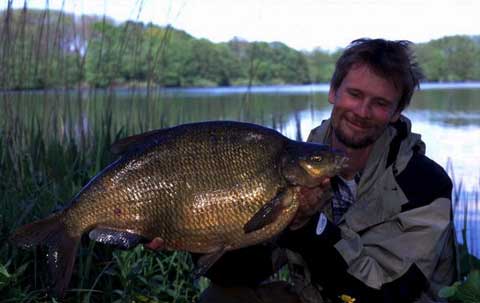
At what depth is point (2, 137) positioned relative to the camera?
14.7ft

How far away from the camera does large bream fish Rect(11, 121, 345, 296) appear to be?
2.22m

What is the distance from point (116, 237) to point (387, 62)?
1264 mm

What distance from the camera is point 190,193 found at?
88.5 inches

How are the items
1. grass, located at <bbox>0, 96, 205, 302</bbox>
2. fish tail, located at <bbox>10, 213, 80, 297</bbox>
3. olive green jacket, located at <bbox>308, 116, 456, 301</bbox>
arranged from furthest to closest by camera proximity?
grass, located at <bbox>0, 96, 205, 302</bbox> < olive green jacket, located at <bbox>308, 116, 456, 301</bbox> < fish tail, located at <bbox>10, 213, 80, 297</bbox>

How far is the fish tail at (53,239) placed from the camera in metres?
2.24

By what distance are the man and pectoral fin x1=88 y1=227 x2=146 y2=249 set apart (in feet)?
1.64

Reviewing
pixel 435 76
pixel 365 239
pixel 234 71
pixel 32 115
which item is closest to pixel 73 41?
pixel 32 115

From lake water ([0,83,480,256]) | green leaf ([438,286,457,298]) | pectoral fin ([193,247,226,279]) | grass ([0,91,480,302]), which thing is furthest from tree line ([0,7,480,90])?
pectoral fin ([193,247,226,279])

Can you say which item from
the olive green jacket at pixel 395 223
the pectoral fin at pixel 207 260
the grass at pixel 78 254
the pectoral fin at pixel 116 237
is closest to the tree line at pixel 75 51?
the grass at pixel 78 254

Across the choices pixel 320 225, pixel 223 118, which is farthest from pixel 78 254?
pixel 223 118

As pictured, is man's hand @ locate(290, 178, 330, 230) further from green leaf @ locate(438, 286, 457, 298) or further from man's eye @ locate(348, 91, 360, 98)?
man's eye @ locate(348, 91, 360, 98)

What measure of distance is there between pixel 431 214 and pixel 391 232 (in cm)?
16

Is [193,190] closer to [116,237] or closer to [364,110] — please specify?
[116,237]

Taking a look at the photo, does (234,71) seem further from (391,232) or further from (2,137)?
(391,232)
